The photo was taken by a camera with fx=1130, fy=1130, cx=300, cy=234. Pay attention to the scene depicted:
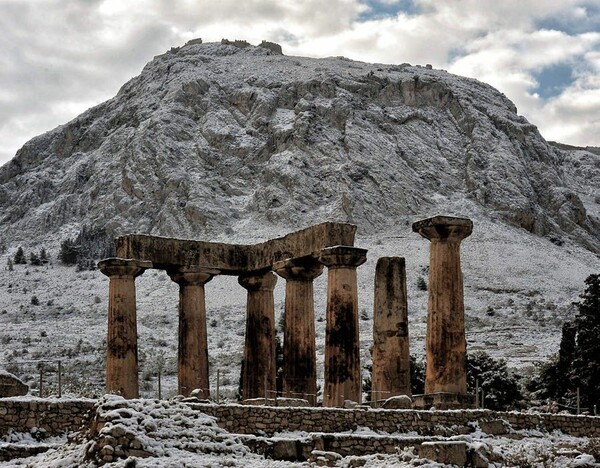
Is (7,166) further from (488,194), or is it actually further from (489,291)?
(489,291)

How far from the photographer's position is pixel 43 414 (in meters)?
28.4

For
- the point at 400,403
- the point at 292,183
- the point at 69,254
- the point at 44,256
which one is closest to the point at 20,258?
the point at 44,256

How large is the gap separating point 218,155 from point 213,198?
14.3m

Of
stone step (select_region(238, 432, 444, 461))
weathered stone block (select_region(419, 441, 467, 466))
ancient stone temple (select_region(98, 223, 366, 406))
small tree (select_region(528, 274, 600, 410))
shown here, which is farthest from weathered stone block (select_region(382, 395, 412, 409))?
small tree (select_region(528, 274, 600, 410))

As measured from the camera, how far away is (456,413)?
95.8ft

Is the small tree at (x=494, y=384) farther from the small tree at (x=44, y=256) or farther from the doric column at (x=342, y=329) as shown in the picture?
the small tree at (x=44, y=256)

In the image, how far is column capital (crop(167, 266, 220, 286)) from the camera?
40.2 metres

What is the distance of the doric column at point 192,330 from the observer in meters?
39.8

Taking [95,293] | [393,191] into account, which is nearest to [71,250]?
[95,293]

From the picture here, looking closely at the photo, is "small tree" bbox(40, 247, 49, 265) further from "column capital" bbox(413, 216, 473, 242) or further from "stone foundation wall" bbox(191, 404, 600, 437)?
"stone foundation wall" bbox(191, 404, 600, 437)

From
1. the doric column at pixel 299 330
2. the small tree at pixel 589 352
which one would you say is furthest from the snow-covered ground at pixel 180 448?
the small tree at pixel 589 352

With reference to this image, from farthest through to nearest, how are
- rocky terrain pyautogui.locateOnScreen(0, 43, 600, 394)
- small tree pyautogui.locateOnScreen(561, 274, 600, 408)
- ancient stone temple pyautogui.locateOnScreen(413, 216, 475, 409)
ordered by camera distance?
rocky terrain pyautogui.locateOnScreen(0, 43, 600, 394), small tree pyautogui.locateOnScreen(561, 274, 600, 408), ancient stone temple pyautogui.locateOnScreen(413, 216, 475, 409)

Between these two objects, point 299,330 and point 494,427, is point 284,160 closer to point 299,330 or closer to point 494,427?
point 299,330

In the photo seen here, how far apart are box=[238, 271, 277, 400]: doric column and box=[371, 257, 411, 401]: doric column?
7.14 metres
